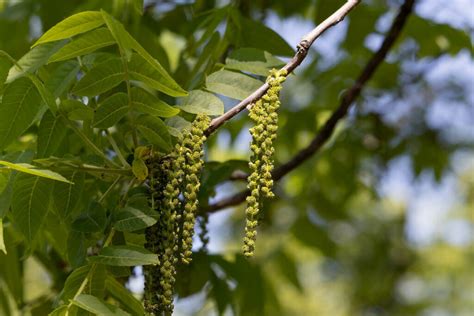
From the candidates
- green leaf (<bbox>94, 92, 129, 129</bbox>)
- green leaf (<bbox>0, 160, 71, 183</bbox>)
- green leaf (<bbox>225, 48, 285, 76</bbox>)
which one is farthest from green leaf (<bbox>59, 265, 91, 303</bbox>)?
green leaf (<bbox>225, 48, 285, 76</bbox>)

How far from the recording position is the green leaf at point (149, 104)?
6.31ft

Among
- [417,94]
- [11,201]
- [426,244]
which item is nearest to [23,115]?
[11,201]

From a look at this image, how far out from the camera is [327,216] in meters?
4.02

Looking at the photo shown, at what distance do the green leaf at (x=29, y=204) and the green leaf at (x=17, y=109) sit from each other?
0.11 meters

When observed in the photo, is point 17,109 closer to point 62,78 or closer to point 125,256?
point 62,78

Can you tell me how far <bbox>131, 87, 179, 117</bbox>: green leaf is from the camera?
1925 millimetres

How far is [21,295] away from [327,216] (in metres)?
1.70

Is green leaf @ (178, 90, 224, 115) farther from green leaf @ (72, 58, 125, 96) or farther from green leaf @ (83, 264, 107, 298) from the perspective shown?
green leaf @ (83, 264, 107, 298)

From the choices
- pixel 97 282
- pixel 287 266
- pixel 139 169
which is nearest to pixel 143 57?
pixel 139 169

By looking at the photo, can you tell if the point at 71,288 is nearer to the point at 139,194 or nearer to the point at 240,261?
the point at 139,194

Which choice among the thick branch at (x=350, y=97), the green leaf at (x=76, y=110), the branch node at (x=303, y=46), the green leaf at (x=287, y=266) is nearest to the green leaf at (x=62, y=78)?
the green leaf at (x=76, y=110)

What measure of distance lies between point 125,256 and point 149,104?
37cm

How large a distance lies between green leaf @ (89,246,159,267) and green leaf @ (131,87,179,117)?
0.33 m

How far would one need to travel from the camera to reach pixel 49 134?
2.04 metres
